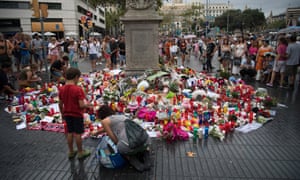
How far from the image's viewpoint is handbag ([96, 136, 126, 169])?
3938 millimetres

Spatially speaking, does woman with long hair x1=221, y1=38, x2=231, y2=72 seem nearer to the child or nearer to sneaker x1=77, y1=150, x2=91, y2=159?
sneaker x1=77, y1=150, x2=91, y2=159

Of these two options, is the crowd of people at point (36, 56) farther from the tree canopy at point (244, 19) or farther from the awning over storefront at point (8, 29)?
the tree canopy at point (244, 19)

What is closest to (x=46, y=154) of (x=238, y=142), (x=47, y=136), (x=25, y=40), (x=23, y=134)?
(x=47, y=136)

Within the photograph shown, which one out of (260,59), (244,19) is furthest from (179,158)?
(244,19)

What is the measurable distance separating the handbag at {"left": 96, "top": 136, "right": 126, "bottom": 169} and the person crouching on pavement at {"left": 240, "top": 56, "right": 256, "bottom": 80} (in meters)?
9.35

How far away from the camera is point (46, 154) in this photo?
456 cm

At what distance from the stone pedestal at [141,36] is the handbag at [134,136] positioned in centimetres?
537

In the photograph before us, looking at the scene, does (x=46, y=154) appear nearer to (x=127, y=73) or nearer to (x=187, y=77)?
(x=127, y=73)

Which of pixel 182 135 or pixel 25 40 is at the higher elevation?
pixel 25 40

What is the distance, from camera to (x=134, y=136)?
379cm

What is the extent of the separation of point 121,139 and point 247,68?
963 centimetres

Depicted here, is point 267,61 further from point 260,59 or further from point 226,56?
point 226,56

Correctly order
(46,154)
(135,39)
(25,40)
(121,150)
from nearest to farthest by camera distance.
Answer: (121,150) < (46,154) < (135,39) < (25,40)

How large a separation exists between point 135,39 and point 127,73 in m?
1.29
